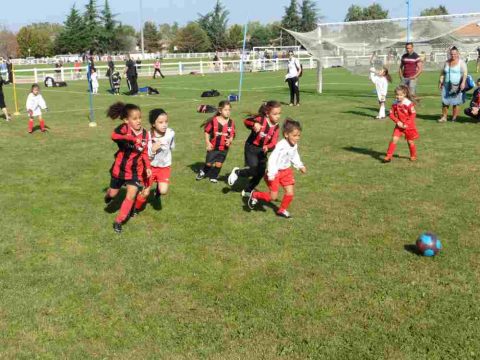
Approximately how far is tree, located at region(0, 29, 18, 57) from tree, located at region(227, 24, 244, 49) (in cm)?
4867

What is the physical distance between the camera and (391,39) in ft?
77.4

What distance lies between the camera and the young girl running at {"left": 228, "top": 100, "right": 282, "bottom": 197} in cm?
841

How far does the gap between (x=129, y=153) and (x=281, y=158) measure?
7.08ft

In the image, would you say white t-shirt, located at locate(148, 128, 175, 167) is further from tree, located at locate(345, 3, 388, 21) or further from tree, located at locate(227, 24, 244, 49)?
tree, located at locate(345, 3, 388, 21)

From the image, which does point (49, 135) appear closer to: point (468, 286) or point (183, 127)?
point (183, 127)

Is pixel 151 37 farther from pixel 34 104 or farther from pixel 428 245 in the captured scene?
pixel 428 245

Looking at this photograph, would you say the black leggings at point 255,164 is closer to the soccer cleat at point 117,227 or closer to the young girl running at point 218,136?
the young girl running at point 218,136

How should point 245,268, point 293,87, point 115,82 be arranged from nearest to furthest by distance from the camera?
point 245,268 < point 293,87 < point 115,82

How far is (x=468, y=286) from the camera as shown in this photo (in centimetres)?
535

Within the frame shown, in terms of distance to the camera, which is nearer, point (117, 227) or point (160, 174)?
point (117, 227)

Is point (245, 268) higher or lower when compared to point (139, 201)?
lower

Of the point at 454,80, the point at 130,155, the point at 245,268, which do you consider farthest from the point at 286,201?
the point at 454,80

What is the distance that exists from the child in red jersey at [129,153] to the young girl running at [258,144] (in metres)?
1.88

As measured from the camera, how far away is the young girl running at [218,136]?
9.58 meters
